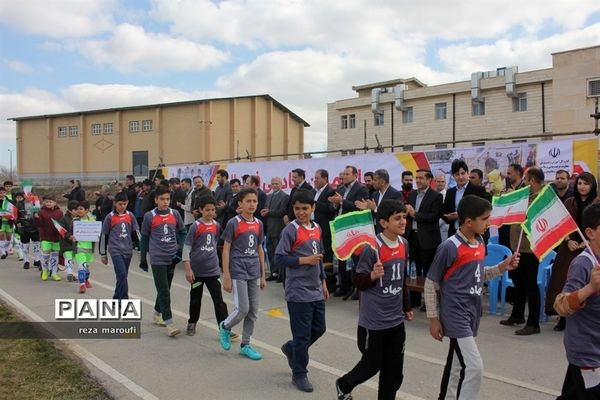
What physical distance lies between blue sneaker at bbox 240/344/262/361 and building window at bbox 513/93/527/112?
39.5 metres

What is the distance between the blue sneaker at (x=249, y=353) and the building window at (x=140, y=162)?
161 feet

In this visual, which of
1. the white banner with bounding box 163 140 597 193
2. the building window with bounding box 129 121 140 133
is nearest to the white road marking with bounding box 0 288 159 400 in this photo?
the white banner with bounding box 163 140 597 193

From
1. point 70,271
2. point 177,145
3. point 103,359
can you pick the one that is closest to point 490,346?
point 103,359

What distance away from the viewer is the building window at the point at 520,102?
39.8m

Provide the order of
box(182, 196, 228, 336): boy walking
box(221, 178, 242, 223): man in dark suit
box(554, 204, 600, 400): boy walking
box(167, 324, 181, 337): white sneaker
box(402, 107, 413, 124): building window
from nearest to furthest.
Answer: box(554, 204, 600, 400): boy walking
box(182, 196, 228, 336): boy walking
box(167, 324, 181, 337): white sneaker
box(221, 178, 242, 223): man in dark suit
box(402, 107, 413, 124): building window

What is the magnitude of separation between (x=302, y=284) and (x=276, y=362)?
1.17 m

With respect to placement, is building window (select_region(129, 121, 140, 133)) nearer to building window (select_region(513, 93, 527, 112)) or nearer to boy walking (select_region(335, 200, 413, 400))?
building window (select_region(513, 93, 527, 112))

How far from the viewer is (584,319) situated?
9.69 ft

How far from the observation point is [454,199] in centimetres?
754

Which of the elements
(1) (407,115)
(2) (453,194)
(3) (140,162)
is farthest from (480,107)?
(2) (453,194)

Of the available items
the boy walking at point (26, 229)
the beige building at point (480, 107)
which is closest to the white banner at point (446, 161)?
the boy walking at point (26, 229)

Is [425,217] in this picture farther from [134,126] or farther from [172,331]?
[134,126]

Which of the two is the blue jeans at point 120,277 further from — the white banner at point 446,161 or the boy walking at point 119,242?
the white banner at point 446,161

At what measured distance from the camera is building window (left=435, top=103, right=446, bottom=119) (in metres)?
45.3
